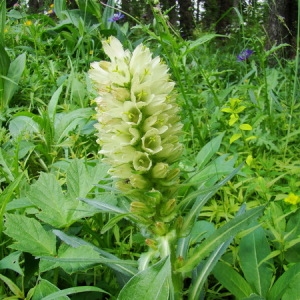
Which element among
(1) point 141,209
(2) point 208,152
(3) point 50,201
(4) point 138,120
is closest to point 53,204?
(3) point 50,201

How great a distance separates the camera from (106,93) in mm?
1283

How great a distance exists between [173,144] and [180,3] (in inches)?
490

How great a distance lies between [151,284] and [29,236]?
2.13 ft

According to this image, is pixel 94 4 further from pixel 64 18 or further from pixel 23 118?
pixel 23 118

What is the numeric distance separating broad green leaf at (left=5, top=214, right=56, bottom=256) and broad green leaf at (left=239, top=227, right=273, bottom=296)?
25.3 inches

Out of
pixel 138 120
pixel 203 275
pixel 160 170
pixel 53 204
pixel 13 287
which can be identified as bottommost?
pixel 13 287

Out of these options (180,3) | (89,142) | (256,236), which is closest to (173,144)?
(256,236)

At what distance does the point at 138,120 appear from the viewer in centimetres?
125

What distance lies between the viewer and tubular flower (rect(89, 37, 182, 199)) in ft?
4.15

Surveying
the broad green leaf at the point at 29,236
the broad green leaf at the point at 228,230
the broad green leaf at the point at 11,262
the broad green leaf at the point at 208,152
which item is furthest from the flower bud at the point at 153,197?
the broad green leaf at the point at 208,152

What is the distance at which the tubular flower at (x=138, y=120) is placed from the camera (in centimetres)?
126

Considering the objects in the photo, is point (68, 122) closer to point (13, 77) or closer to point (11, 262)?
point (13, 77)

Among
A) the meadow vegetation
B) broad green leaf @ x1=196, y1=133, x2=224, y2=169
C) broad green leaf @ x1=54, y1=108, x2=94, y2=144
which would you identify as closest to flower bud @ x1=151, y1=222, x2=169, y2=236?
the meadow vegetation

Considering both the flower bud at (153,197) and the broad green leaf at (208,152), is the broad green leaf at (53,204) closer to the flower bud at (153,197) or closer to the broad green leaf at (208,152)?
the flower bud at (153,197)
